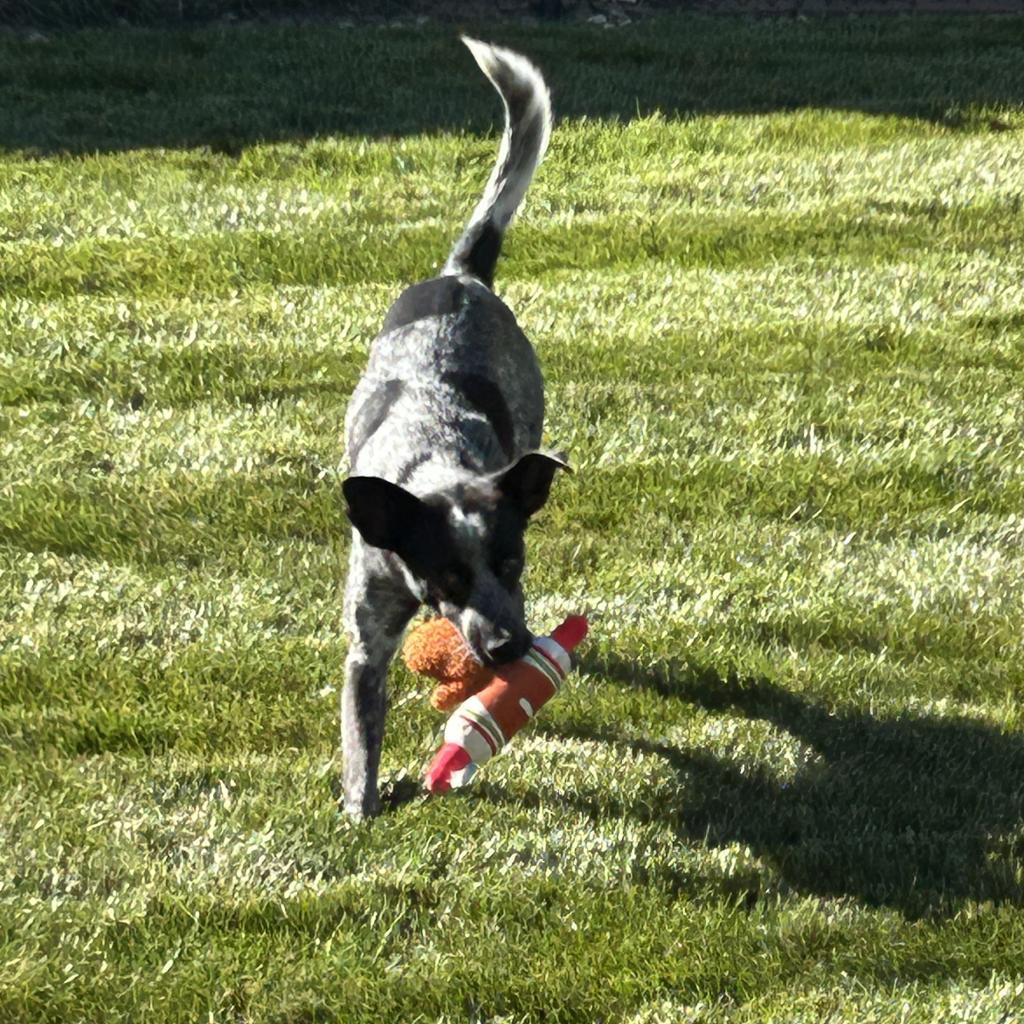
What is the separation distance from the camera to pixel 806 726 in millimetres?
5086

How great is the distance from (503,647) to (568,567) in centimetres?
186

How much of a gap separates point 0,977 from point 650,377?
15.0 ft

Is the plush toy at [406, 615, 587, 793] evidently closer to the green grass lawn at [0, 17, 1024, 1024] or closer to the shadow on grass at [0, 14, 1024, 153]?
the green grass lawn at [0, 17, 1024, 1024]

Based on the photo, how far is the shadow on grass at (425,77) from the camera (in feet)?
37.5

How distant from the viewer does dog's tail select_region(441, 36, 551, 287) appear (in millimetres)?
6242

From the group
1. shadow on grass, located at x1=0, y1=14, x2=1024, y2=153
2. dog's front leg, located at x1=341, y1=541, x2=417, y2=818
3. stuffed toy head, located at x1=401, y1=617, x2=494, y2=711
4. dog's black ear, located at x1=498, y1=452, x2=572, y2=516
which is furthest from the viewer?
shadow on grass, located at x1=0, y1=14, x2=1024, y2=153

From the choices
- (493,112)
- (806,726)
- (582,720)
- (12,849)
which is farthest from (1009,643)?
(493,112)

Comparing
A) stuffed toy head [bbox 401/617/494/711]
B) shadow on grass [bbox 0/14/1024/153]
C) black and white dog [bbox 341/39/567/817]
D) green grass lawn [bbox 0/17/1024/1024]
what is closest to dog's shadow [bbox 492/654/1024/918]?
green grass lawn [bbox 0/17/1024/1024]

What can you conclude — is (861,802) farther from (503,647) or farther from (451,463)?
(451,463)

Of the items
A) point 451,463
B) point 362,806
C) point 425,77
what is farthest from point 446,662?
point 425,77

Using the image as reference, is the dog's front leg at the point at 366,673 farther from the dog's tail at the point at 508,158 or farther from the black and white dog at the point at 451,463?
the dog's tail at the point at 508,158

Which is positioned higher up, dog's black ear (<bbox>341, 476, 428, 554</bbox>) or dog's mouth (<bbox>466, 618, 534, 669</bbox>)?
dog's black ear (<bbox>341, 476, 428, 554</bbox>)

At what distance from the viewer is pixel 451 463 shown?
4.82m

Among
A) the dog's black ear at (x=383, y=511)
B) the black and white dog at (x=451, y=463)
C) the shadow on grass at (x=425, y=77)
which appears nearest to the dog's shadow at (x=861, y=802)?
the black and white dog at (x=451, y=463)
